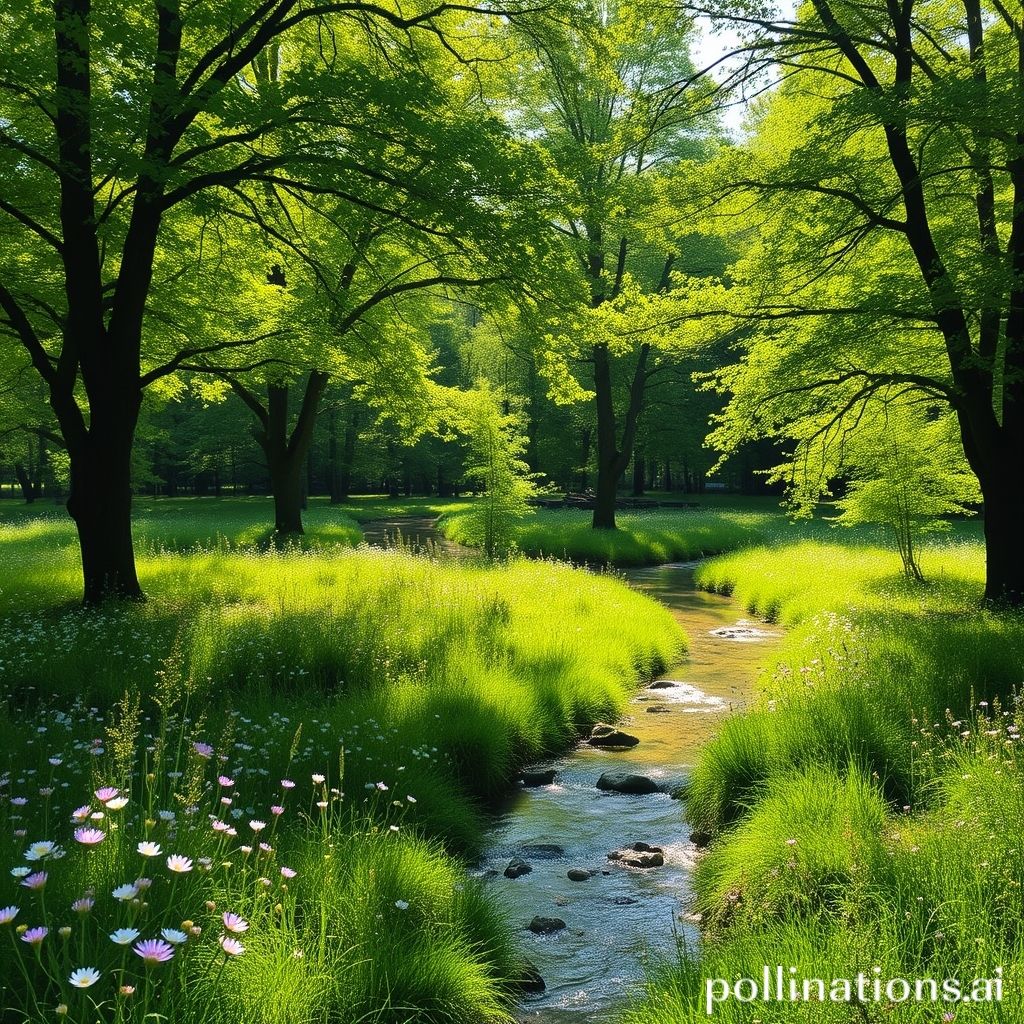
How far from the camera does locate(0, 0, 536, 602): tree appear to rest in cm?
797

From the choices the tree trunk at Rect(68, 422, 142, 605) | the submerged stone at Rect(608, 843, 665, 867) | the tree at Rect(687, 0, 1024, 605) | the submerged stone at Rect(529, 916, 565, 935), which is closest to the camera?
the submerged stone at Rect(529, 916, 565, 935)

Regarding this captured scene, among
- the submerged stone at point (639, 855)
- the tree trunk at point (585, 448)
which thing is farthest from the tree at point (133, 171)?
the tree trunk at point (585, 448)

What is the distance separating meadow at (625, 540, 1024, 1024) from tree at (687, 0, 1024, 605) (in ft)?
12.1

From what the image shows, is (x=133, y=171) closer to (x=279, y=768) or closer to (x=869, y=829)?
(x=279, y=768)

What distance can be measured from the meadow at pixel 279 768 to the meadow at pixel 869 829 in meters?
1.44

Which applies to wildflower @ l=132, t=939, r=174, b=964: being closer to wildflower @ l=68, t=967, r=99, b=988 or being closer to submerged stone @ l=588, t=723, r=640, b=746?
wildflower @ l=68, t=967, r=99, b=988

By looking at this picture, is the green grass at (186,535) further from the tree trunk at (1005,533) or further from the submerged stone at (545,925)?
the tree trunk at (1005,533)

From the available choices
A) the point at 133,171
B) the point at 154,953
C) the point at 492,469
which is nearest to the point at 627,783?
the point at 154,953

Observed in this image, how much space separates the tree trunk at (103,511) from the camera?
419 inches

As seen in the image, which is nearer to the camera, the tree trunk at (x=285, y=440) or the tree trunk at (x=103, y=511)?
the tree trunk at (x=103, y=511)

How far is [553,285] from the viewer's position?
380 inches

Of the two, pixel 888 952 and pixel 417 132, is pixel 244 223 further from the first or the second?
pixel 888 952

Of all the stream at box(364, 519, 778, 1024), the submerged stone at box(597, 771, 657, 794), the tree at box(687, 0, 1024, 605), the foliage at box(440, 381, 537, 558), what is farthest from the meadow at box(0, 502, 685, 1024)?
the tree at box(687, 0, 1024, 605)

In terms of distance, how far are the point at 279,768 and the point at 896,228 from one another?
10866 mm
